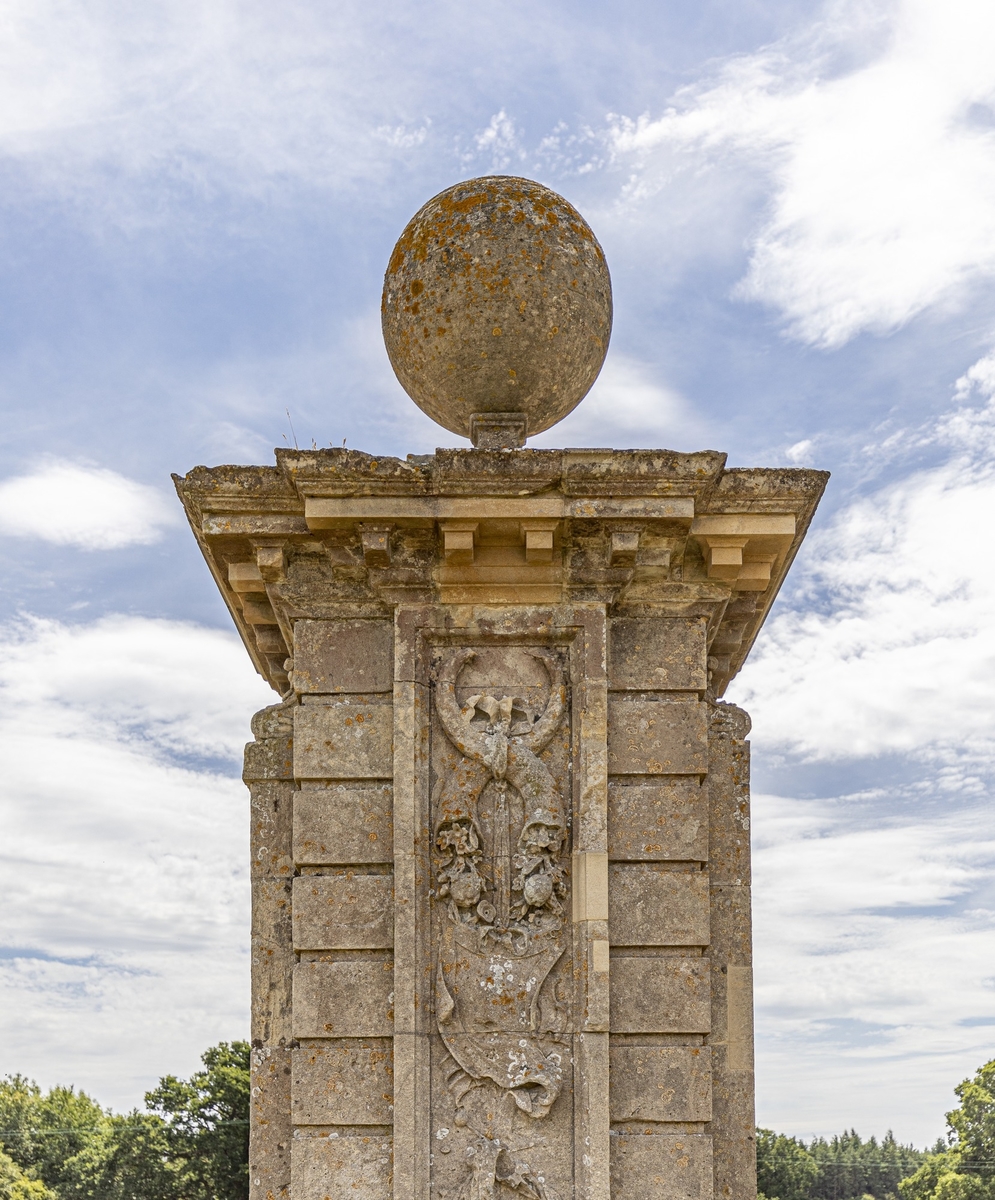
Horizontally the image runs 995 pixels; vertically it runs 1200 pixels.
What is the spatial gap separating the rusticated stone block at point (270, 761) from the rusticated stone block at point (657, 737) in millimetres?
1507

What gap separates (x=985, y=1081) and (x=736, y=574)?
125ft

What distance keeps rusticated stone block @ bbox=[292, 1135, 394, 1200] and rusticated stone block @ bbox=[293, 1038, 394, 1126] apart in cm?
8

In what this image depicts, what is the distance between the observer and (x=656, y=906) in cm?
635

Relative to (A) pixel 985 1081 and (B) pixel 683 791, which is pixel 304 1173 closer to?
(B) pixel 683 791

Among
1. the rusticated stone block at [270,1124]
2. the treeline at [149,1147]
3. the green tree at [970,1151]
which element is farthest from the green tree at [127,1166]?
the rusticated stone block at [270,1124]

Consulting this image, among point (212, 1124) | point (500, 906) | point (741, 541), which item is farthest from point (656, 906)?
point (212, 1124)

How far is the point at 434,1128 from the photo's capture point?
239 inches

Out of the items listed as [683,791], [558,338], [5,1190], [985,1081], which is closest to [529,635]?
[683,791]

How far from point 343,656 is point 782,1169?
1650 inches

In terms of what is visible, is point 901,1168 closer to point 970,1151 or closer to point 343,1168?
point 970,1151

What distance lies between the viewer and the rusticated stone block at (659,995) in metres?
6.23

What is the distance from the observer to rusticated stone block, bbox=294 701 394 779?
645cm

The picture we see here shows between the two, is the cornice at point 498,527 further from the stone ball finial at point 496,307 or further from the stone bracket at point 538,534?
the stone ball finial at point 496,307

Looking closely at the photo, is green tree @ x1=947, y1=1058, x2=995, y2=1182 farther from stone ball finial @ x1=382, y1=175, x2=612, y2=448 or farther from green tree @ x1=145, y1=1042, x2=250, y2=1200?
stone ball finial @ x1=382, y1=175, x2=612, y2=448
